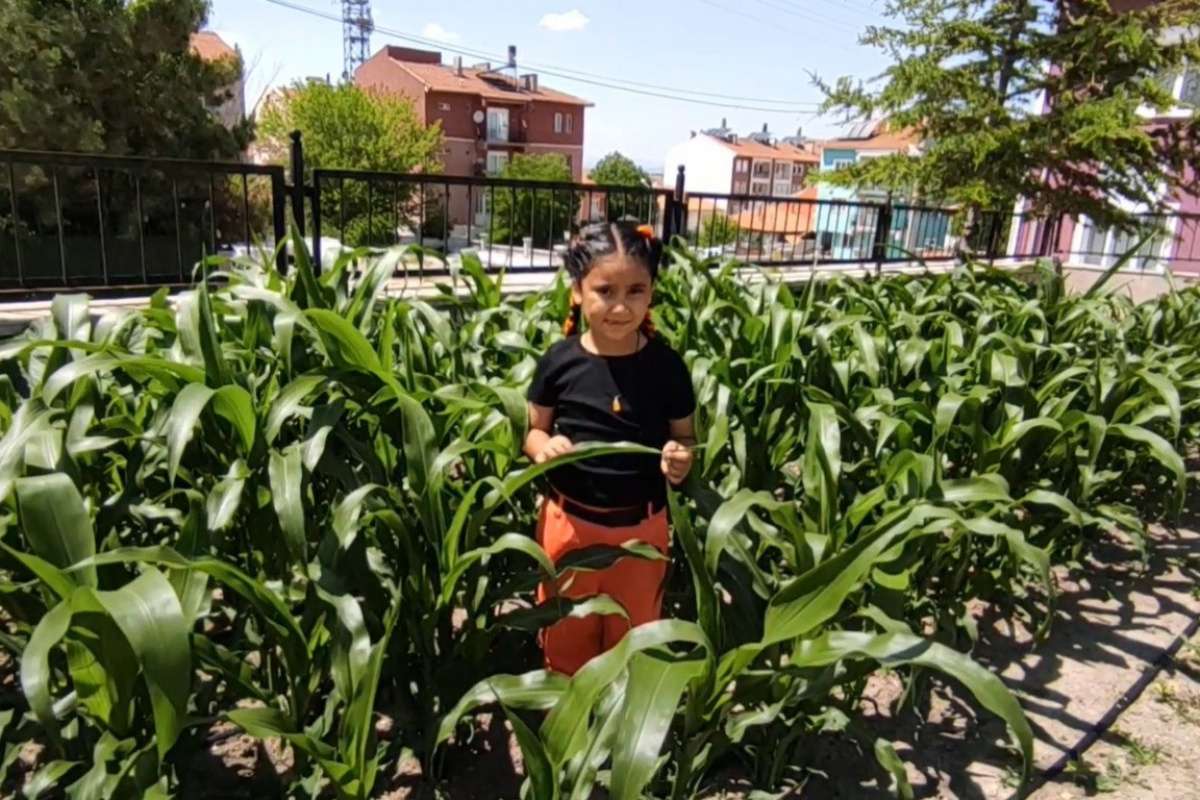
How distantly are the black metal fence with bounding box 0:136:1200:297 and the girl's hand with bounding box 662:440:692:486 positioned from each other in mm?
1932

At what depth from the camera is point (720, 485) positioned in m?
2.31

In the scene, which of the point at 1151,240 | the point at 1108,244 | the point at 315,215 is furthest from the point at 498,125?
the point at 315,215

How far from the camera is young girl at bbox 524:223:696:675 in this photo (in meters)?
1.70

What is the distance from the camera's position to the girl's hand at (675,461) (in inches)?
64.7

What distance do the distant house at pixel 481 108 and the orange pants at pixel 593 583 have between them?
1678 inches

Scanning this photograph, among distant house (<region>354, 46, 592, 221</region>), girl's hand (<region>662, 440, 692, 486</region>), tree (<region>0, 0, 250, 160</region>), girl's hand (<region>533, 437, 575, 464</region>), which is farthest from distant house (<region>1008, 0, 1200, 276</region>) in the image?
distant house (<region>354, 46, 592, 221</region>)

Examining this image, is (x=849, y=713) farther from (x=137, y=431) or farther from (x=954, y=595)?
(x=137, y=431)

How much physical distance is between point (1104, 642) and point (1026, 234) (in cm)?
1591

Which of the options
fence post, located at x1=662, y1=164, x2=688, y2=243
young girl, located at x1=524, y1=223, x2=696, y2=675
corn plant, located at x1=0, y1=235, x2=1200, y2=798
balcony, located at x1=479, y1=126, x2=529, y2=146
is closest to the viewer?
corn plant, located at x1=0, y1=235, x2=1200, y2=798

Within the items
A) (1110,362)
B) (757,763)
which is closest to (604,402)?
(757,763)

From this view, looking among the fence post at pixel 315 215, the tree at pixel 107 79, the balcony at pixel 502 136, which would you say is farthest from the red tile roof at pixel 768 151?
the fence post at pixel 315 215

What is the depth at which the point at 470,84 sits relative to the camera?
153 ft

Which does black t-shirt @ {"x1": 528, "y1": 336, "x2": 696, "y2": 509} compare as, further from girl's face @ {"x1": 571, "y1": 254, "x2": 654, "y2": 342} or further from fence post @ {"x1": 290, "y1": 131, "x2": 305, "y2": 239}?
fence post @ {"x1": 290, "y1": 131, "x2": 305, "y2": 239}

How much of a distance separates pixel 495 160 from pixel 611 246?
1914 inches
